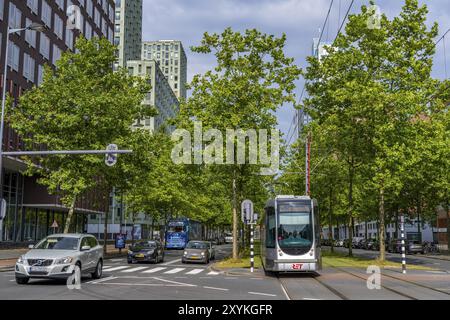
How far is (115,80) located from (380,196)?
61.8 ft

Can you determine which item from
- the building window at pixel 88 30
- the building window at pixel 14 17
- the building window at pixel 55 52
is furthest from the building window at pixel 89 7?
the building window at pixel 14 17

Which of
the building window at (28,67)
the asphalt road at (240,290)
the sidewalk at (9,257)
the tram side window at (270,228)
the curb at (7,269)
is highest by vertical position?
the building window at (28,67)

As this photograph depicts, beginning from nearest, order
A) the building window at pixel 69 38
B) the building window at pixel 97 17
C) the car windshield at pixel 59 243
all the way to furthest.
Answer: the car windshield at pixel 59 243 < the building window at pixel 69 38 < the building window at pixel 97 17

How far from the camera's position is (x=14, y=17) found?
45875 mm

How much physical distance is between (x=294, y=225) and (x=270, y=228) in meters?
1.07

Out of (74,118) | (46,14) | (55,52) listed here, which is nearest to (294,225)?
(74,118)

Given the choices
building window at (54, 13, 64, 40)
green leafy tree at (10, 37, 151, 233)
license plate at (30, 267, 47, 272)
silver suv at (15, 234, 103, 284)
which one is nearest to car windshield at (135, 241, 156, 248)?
green leafy tree at (10, 37, 151, 233)

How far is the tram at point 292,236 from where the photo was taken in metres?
21.2

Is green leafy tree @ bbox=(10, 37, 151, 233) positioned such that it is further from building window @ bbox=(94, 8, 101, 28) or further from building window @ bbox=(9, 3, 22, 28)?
building window @ bbox=(94, 8, 101, 28)

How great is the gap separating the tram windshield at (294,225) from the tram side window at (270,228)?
312 mm

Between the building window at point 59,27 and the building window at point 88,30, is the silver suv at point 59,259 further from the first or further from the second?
the building window at point 88,30

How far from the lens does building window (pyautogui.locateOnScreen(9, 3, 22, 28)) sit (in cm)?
4508
